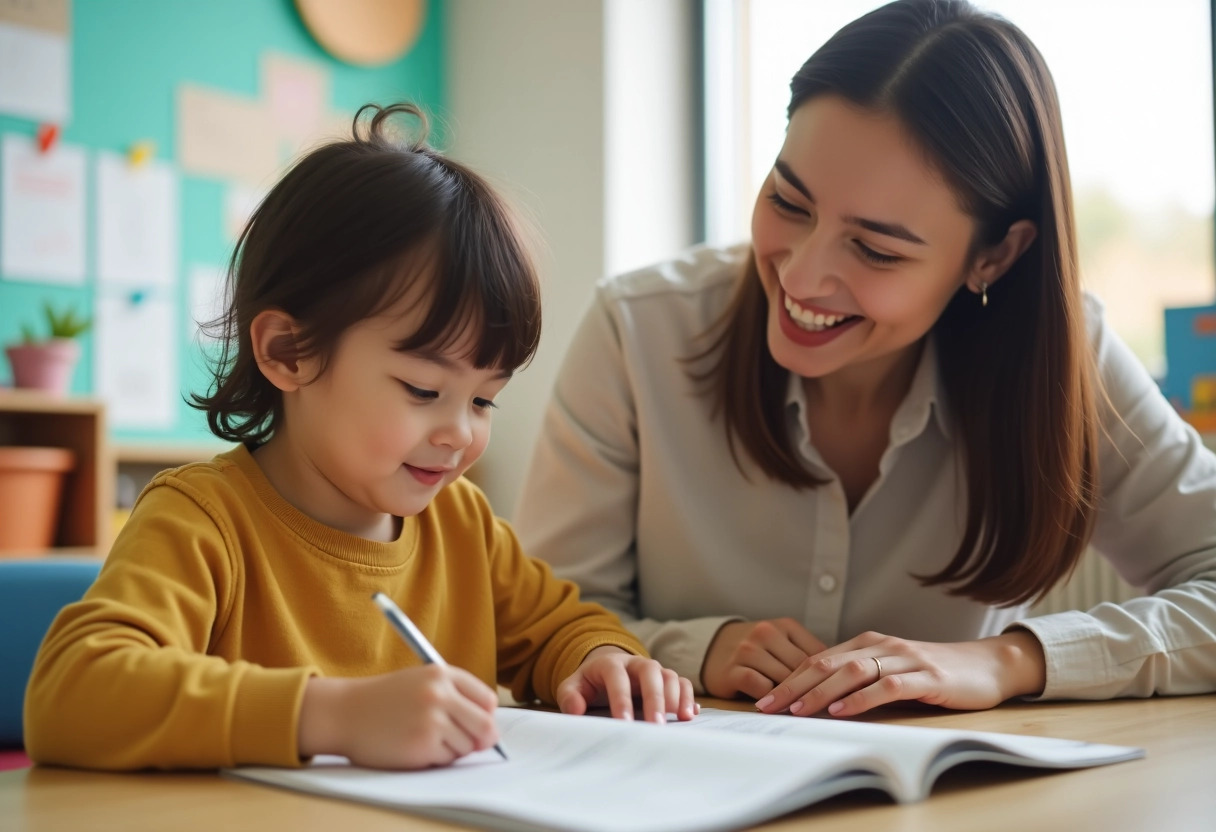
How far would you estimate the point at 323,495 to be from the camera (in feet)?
3.37

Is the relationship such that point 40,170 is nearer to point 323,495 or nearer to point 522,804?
point 323,495

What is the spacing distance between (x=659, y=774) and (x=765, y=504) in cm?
78

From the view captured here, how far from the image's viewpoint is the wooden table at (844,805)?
1.97 feet

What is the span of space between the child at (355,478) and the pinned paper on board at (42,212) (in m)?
2.23

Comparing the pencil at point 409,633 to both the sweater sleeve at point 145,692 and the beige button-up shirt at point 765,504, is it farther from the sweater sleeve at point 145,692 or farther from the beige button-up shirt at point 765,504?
the beige button-up shirt at point 765,504

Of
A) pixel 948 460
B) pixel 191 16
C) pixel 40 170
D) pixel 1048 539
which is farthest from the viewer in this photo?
pixel 191 16

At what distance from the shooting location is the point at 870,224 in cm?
120

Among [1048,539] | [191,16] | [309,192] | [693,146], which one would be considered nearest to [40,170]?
Answer: [191,16]

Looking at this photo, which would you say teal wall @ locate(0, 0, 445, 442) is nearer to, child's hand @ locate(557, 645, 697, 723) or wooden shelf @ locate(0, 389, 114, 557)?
wooden shelf @ locate(0, 389, 114, 557)

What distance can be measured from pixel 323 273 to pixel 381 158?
0.12 metres

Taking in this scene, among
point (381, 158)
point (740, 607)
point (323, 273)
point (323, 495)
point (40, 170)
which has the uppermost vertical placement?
point (40, 170)

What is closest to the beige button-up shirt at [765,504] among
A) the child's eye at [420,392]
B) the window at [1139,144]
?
the child's eye at [420,392]

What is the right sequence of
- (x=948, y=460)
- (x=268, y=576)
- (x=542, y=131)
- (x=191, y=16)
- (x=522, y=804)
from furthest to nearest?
(x=542, y=131) → (x=191, y=16) → (x=948, y=460) → (x=268, y=576) → (x=522, y=804)

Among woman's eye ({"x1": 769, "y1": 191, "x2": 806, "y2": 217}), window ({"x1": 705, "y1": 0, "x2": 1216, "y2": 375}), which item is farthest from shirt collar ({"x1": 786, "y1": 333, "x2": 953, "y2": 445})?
window ({"x1": 705, "y1": 0, "x2": 1216, "y2": 375})
